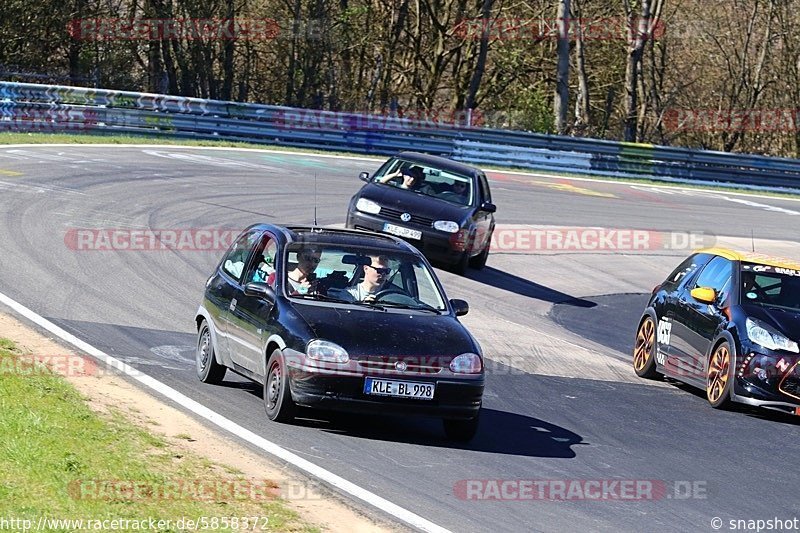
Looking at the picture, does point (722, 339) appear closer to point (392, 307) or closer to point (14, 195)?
point (392, 307)

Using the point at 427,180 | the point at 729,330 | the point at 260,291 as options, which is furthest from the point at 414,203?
the point at 260,291

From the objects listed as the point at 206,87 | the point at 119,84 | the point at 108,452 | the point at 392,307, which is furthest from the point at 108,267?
the point at 206,87

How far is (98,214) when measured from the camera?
2008 cm

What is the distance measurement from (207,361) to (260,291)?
3.97 feet

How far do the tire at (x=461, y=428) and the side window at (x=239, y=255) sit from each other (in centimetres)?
243

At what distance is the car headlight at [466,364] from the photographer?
9.37 metres

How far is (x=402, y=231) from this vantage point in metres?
18.8

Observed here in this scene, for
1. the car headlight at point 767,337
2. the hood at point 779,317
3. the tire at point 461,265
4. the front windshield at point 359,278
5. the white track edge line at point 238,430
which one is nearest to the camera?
the white track edge line at point 238,430
